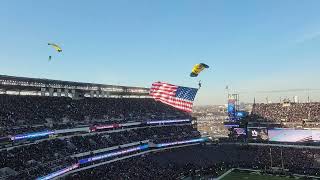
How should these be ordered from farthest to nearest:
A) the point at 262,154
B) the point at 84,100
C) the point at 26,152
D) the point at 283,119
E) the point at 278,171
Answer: the point at 283,119
the point at 262,154
the point at 84,100
the point at 278,171
the point at 26,152

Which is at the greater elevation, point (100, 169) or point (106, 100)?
point (106, 100)

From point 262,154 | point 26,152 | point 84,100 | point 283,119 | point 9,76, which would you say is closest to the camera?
point 26,152

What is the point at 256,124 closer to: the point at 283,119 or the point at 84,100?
the point at 283,119

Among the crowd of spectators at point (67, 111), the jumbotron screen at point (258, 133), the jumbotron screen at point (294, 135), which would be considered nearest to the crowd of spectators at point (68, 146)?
the crowd of spectators at point (67, 111)

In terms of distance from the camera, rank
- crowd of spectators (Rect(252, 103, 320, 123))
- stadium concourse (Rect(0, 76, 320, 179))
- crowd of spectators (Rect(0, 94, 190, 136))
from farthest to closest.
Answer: crowd of spectators (Rect(252, 103, 320, 123)) < crowd of spectators (Rect(0, 94, 190, 136)) < stadium concourse (Rect(0, 76, 320, 179))

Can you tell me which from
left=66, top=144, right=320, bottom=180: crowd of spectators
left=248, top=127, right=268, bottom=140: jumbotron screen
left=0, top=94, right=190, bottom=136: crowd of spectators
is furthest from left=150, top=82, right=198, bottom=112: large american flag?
left=248, top=127, right=268, bottom=140: jumbotron screen

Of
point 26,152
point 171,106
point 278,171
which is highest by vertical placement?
point 171,106

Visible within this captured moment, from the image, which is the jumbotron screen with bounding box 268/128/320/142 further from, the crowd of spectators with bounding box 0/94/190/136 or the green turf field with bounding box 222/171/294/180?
the crowd of spectators with bounding box 0/94/190/136

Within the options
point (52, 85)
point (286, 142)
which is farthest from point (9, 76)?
point (286, 142)
